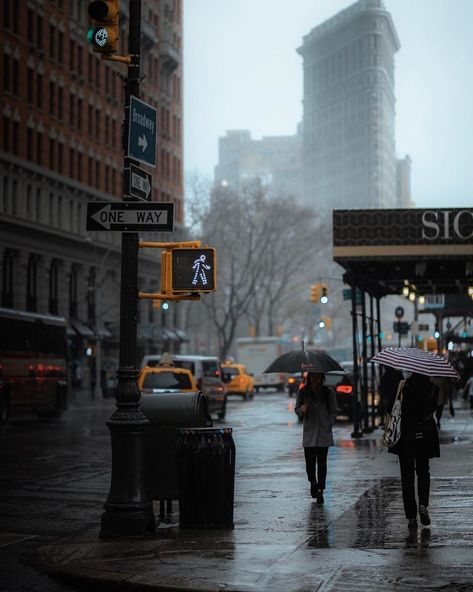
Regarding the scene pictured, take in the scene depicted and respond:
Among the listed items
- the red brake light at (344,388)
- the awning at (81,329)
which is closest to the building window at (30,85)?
the awning at (81,329)

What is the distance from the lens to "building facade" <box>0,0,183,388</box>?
2381 inches

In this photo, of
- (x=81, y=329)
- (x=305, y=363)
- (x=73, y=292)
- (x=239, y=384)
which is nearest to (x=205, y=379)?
(x=305, y=363)

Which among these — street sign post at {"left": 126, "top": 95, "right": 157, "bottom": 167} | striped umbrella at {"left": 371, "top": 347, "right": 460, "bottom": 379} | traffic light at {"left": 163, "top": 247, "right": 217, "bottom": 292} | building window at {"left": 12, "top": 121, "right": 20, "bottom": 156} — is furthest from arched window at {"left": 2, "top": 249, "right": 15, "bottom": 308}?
striped umbrella at {"left": 371, "top": 347, "right": 460, "bottom": 379}

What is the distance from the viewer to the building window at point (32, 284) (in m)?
62.6

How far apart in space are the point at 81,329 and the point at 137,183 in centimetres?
5573

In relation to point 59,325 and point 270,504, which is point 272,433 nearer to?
point 59,325

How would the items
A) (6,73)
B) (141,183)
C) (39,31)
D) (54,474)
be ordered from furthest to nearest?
(39,31) → (6,73) → (54,474) → (141,183)

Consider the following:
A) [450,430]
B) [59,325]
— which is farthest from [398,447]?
[59,325]

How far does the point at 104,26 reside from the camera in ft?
38.6

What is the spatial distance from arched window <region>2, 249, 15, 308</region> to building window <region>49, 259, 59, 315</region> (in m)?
5.05

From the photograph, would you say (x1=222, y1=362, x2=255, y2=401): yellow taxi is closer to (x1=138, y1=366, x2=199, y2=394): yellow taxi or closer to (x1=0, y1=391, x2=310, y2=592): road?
(x1=0, y1=391, x2=310, y2=592): road

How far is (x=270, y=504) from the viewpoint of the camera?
14758 millimetres

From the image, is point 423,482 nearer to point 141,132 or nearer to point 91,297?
point 141,132

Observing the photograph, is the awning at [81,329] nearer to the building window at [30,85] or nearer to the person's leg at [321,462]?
the building window at [30,85]
